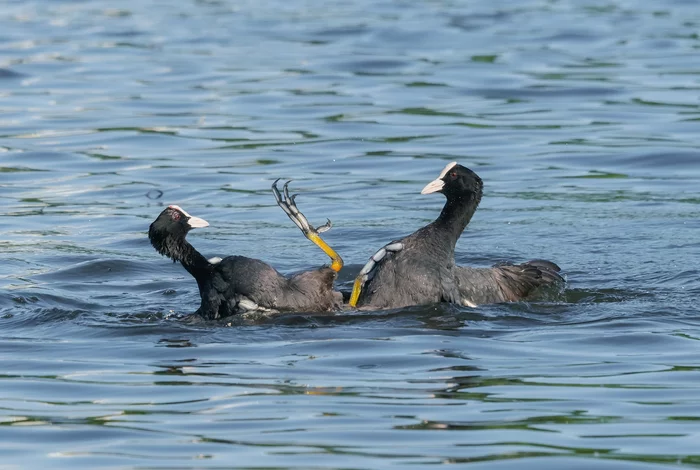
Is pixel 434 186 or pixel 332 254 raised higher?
pixel 434 186

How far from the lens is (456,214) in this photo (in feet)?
31.3

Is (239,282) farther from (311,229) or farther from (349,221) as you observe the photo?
(349,221)

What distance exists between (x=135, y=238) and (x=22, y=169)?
350 centimetres

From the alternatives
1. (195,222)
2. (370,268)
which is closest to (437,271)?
(370,268)

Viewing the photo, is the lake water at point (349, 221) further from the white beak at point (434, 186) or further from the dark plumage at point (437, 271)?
the white beak at point (434, 186)

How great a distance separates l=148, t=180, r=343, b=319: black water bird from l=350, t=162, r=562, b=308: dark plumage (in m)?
0.29

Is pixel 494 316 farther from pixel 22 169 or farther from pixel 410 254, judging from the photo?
pixel 22 169

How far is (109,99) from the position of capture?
63.1 feet

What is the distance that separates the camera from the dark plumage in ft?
30.3

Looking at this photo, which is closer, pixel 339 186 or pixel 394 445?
pixel 394 445

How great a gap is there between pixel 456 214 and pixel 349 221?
334cm

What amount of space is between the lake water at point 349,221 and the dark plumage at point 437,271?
0.20 meters

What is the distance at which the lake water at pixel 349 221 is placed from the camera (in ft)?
21.2

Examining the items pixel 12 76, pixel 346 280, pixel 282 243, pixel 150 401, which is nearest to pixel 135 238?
pixel 282 243
